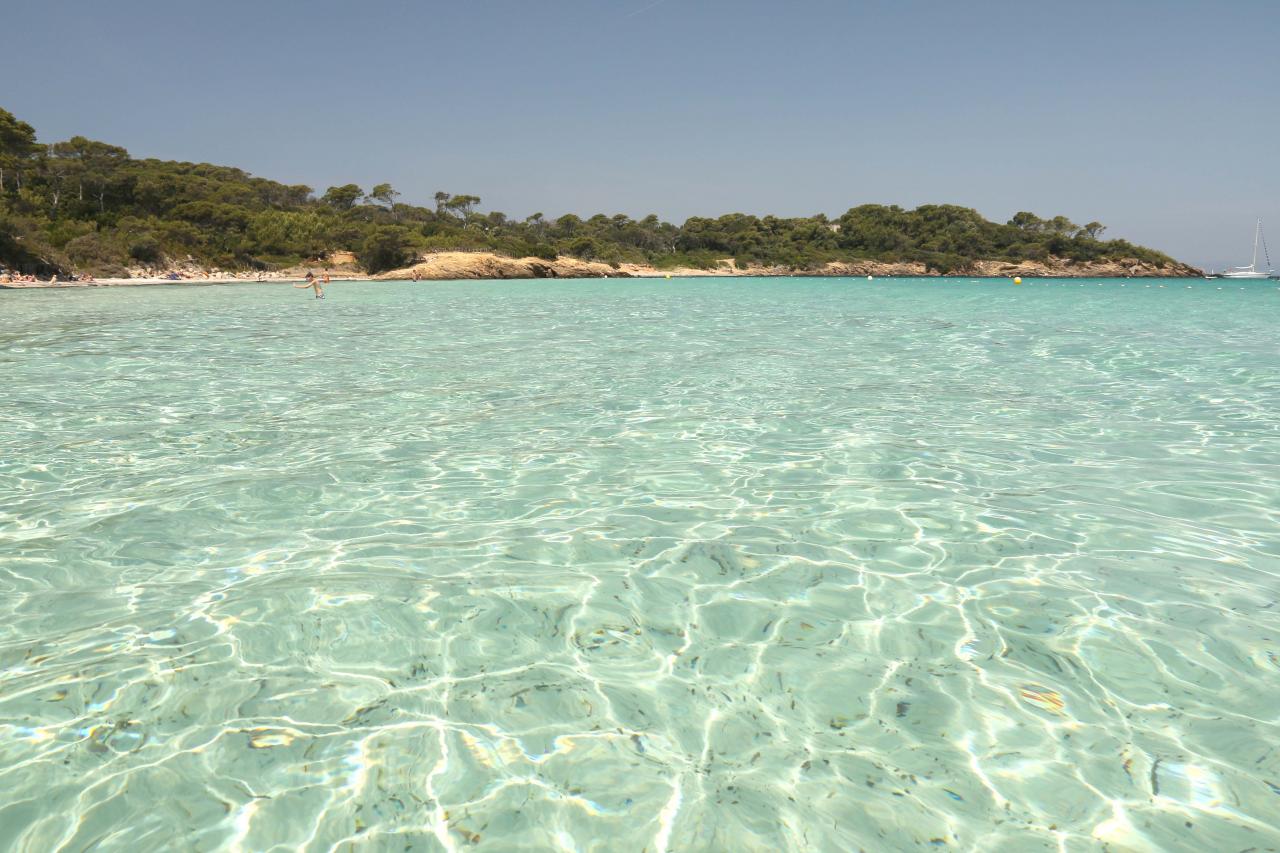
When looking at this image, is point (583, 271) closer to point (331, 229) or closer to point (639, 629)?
point (331, 229)

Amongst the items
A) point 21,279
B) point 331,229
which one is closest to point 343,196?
point 331,229

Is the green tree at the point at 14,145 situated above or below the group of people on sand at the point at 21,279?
above

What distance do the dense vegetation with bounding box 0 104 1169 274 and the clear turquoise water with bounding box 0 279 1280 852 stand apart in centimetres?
5119

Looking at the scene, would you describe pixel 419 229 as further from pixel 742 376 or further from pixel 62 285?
pixel 742 376

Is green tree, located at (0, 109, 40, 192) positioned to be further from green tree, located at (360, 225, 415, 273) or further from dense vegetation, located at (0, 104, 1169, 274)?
green tree, located at (360, 225, 415, 273)

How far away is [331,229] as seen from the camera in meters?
72.9

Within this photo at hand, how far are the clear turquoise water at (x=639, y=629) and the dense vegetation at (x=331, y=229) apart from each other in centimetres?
5119

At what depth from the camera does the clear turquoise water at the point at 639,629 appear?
2.37 m

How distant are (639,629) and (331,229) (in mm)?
78303

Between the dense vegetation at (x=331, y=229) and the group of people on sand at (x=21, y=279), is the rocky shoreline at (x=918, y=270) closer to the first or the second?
the dense vegetation at (x=331, y=229)

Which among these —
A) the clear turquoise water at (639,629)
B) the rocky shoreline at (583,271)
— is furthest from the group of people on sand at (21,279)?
the clear turquoise water at (639,629)

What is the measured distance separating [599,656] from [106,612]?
245 cm

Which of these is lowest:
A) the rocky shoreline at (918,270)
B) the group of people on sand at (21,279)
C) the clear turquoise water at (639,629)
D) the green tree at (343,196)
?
the clear turquoise water at (639,629)

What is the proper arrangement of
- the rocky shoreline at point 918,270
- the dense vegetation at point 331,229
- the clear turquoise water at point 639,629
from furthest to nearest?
the rocky shoreline at point 918,270 → the dense vegetation at point 331,229 → the clear turquoise water at point 639,629
